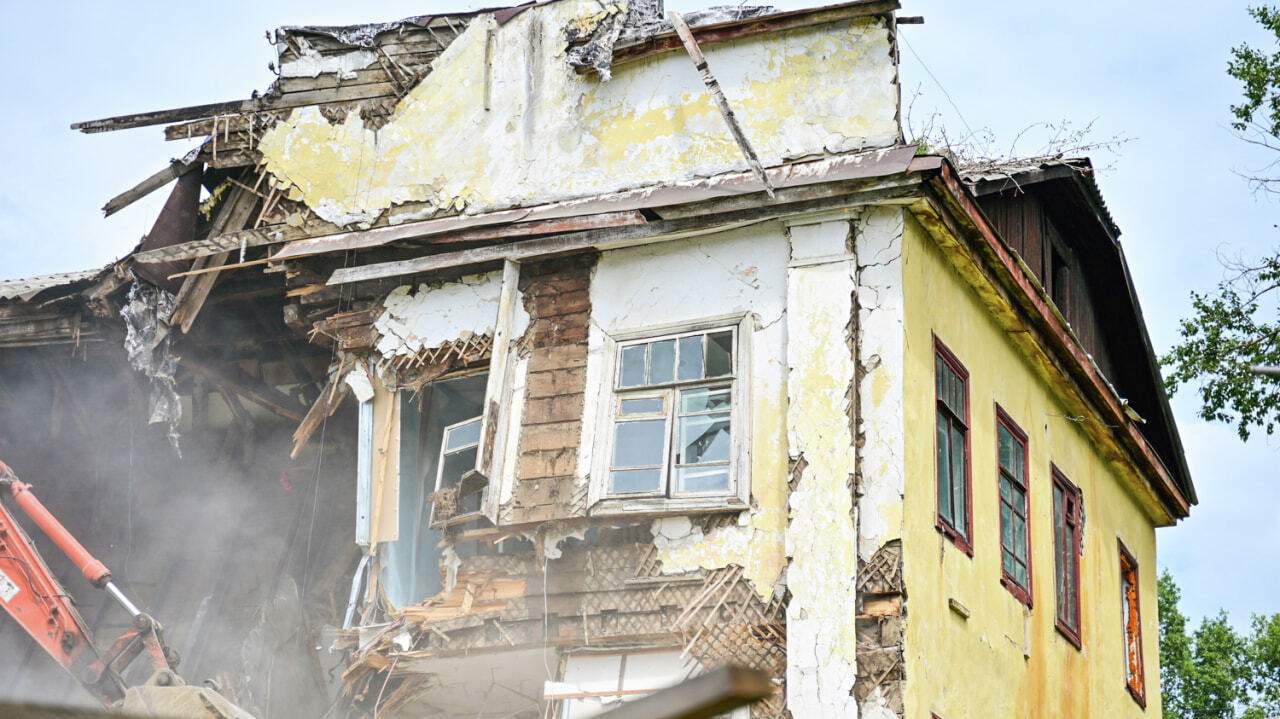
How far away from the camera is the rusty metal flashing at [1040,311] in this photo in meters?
10.9

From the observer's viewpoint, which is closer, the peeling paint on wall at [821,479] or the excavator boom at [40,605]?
the peeling paint on wall at [821,479]

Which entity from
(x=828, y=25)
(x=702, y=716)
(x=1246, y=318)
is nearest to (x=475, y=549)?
(x=828, y=25)

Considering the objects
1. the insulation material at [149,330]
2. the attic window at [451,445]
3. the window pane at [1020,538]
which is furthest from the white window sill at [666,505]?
the insulation material at [149,330]

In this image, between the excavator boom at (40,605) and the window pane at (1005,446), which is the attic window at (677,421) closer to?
the window pane at (1005,446)

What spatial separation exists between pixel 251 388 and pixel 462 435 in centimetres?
394

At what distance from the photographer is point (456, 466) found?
1221 centimetres

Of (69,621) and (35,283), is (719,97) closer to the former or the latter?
(69,621)

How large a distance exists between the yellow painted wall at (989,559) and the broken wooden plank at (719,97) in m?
1.20

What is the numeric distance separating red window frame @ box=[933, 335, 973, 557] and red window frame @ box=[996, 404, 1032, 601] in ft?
2.33

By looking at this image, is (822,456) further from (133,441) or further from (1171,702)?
(1171,702)

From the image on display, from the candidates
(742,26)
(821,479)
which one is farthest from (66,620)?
(742,26)

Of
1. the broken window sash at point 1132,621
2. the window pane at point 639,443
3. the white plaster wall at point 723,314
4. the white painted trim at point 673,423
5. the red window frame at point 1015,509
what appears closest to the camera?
the white plaster wall at point 723,314

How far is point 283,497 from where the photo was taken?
15461 mm

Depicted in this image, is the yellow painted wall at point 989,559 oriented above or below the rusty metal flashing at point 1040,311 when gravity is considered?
below
